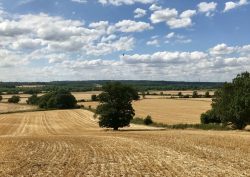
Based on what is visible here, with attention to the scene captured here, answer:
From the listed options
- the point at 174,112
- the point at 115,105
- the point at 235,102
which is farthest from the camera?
the point at 174,112

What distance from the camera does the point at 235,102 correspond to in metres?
65.6

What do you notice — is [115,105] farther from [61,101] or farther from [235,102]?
[61,101]

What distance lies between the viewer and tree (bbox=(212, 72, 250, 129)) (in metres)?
64.7

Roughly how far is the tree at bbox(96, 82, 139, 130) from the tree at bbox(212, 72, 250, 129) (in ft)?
49.8

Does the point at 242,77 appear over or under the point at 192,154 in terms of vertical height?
over

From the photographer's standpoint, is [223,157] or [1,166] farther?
[223,157]

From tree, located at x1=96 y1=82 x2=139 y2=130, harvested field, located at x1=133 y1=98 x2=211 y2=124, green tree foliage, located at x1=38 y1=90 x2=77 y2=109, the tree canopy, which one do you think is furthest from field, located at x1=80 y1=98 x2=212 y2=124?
green tree foliage, located at x1=38 y1=90 x2=77 y2=109

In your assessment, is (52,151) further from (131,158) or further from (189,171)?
(189,171)

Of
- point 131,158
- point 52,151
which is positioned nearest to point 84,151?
point 52,151

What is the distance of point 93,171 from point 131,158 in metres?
5.54

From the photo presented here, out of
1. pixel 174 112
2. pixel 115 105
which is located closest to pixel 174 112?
pixel 174 112

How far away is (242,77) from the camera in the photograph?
69188 millimetres

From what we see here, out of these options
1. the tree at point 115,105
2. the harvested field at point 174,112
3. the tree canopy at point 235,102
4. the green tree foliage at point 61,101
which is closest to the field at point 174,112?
the harvested field at point 174,112

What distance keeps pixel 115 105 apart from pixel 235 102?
70.0 ft
